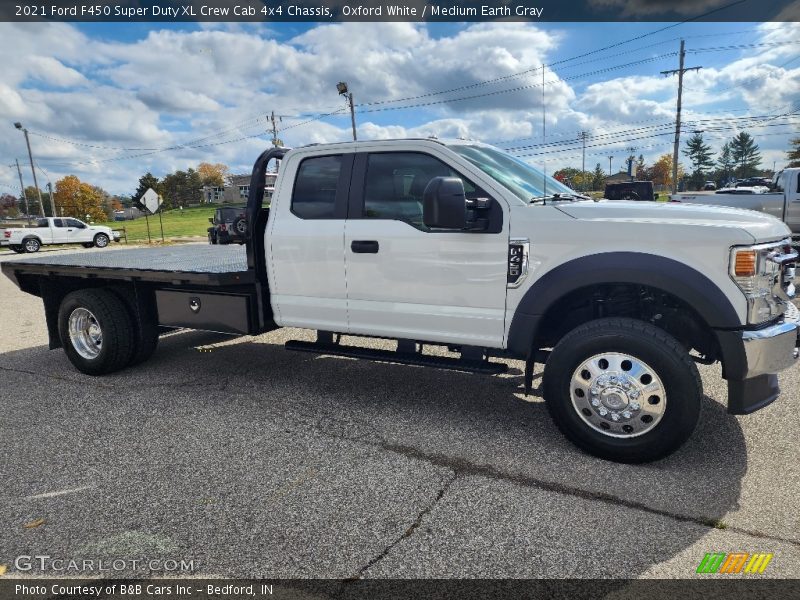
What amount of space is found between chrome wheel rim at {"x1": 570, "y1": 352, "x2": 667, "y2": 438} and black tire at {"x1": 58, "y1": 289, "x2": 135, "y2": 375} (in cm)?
412

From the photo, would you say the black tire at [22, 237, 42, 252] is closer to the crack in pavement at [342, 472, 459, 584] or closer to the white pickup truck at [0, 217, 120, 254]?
the white pickup truck at [0, 217, 120, 254]

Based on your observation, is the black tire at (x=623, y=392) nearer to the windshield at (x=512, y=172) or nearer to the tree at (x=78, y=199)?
the windshield at (x=512, y=172)

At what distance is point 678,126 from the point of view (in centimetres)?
3922

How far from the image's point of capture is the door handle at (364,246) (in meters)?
3.97

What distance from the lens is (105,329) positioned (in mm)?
5152

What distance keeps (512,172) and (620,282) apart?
1262mm

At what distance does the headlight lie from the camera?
3027mm

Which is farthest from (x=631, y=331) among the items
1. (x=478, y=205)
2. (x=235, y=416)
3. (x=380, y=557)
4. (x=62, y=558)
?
(x=62, y=558)

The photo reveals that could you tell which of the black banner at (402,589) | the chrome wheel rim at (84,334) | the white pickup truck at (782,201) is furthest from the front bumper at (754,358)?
the white pickup truck at (782,201)

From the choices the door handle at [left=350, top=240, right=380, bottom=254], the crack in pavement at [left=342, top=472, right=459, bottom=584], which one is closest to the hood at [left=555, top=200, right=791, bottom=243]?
the door handle at [left=350, top=240, right=380, bottom=254]

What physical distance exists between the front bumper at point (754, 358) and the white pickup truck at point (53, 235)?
30.2 metres

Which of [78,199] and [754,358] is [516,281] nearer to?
[754,358]

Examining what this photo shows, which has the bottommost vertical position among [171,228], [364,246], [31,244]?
[171,228]

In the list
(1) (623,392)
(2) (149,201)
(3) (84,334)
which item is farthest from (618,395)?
(2) (149,201)
